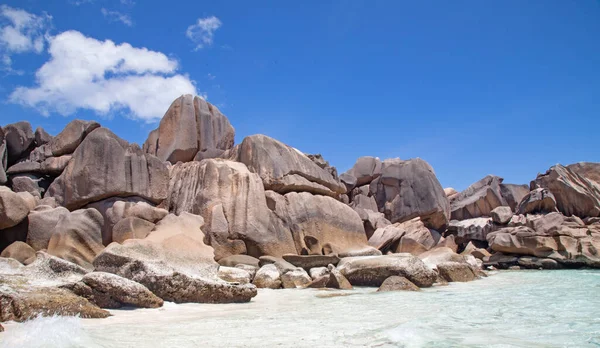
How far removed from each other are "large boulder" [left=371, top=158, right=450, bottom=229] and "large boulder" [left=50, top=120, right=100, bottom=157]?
15611 millimetres

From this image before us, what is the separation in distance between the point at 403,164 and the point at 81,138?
16900 mm

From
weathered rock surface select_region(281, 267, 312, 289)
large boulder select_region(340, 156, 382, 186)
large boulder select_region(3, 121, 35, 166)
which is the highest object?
large boulder select_region(340, 156, 382, 186)

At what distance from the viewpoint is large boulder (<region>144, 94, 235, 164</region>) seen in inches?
712

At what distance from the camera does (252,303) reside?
8383 millimetres

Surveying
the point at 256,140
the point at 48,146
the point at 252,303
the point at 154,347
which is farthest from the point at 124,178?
the point at 154,347

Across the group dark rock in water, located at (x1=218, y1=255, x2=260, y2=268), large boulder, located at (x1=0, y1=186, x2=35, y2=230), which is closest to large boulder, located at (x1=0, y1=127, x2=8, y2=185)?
large boulder, located at (x1=0, y1=186, x2=35, y2=230)

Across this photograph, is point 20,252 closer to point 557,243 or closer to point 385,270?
point 385,270

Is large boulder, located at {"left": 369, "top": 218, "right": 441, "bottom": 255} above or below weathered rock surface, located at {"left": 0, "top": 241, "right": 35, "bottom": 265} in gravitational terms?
above

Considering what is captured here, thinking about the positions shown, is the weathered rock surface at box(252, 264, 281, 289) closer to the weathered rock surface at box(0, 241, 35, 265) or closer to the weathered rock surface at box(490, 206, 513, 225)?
the weathered rock surface at box(0, 241, 35, 265)

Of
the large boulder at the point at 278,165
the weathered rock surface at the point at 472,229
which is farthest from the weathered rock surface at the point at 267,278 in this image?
the weathered rock surface at the point at 472,229

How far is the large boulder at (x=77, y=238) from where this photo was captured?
11.9 meters

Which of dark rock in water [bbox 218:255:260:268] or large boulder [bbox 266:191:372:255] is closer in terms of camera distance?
dark rock in water [bbox 218:255:260:268]

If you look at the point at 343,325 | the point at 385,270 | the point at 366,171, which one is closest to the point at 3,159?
the point at 385,270

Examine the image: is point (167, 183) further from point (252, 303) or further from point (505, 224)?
point (505, 224)
